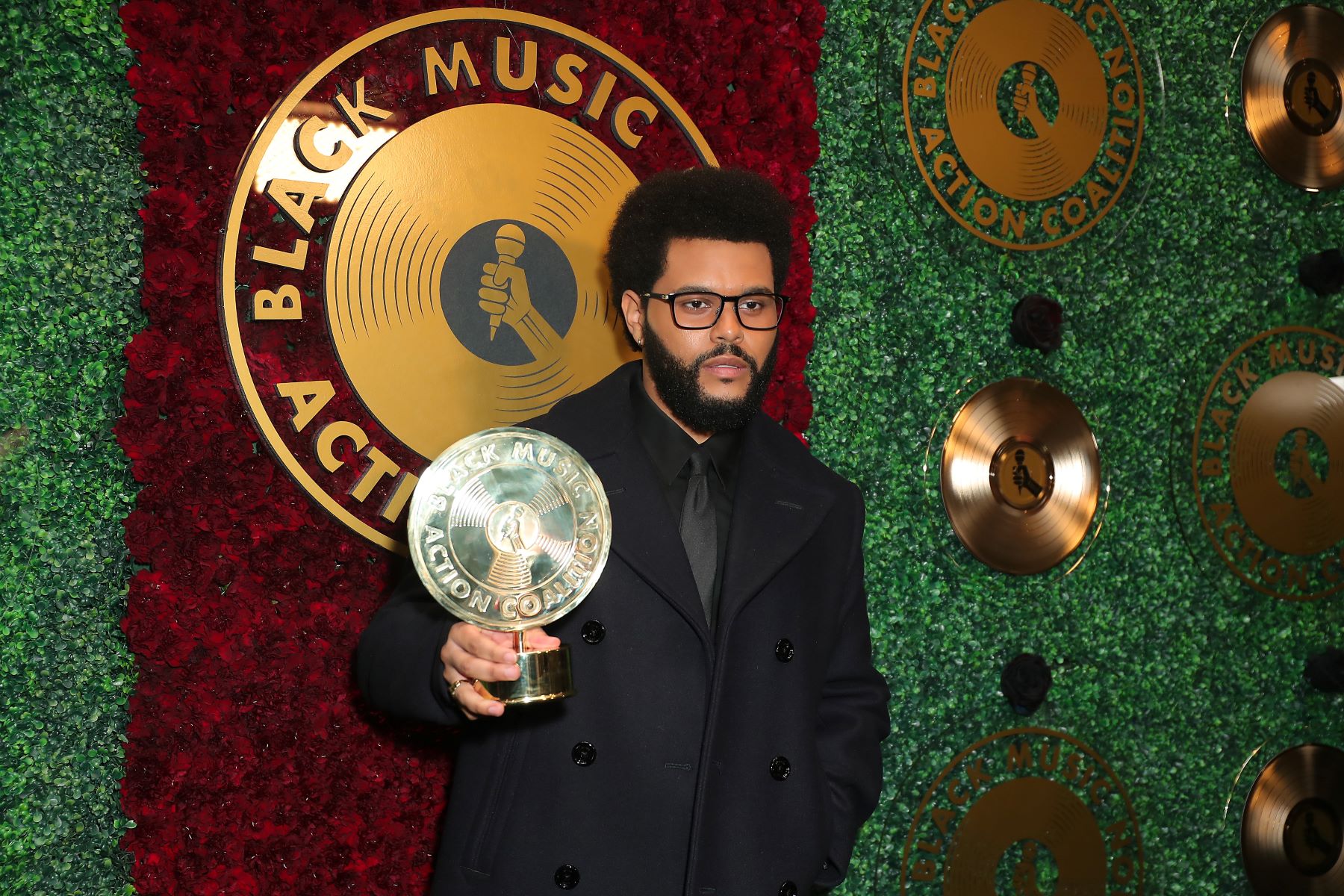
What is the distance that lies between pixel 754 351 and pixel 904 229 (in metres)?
1.15

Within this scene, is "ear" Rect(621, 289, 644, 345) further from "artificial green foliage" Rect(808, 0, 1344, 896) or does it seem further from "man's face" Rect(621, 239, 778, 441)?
"artificial green foliage" Rect(808, 0, 1344, 896)

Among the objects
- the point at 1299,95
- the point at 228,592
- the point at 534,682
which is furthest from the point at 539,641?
the point at 1299,95

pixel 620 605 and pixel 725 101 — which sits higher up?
pixel 725 101

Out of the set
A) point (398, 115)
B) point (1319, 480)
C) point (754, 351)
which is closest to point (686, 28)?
point (398, 115)

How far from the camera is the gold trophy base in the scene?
5.30 ft

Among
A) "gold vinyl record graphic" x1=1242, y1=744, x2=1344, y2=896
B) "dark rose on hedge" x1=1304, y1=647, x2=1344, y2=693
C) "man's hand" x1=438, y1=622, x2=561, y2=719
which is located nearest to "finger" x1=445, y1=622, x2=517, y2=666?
"man's hand" x1=438, y1=622, x2=561, y2=719

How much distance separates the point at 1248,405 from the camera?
3.55 m

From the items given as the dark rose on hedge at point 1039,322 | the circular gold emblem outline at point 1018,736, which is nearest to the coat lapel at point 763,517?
the dark rose on hedge at point 1039,322

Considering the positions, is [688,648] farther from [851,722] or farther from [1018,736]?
[1018,736]

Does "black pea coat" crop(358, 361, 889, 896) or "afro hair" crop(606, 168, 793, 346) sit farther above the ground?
"afro hair" crop(606, 168, 793, 346)

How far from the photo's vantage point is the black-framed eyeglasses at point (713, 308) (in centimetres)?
215

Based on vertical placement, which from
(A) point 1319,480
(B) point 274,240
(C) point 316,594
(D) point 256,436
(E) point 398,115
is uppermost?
(A) point 1319,480

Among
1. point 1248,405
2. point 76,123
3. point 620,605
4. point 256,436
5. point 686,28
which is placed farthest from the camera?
point 1248,405

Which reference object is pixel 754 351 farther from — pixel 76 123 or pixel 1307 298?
pixel 1307 298
